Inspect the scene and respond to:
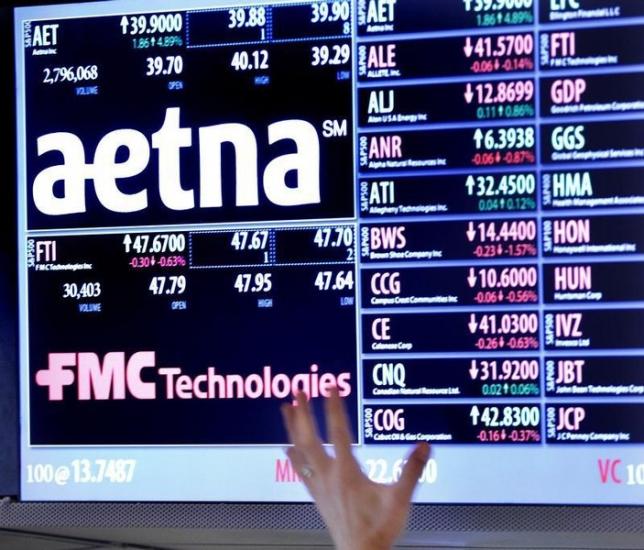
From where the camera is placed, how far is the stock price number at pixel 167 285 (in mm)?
1963

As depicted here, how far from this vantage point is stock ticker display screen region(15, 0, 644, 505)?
1.84 meters

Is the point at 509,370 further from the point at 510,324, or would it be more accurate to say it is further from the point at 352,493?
the point at 352,493

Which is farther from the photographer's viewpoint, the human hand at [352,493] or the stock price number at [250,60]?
the stock price number at [250,60]

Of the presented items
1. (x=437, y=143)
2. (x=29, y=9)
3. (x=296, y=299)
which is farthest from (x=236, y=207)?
(x=29, y=9)

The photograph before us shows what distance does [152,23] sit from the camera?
79.7 inches

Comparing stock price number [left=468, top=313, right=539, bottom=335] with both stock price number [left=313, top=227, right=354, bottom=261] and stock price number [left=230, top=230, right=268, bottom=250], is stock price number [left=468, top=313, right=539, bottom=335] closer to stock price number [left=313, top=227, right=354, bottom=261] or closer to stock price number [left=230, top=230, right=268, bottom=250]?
stock price number [left=313, top=227, right=354, bottom=261]

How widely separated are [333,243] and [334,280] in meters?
0.06

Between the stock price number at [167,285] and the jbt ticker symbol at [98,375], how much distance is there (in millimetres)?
100

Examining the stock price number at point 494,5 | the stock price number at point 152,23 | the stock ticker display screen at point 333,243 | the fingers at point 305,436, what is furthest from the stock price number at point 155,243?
the fingers at point 305,436

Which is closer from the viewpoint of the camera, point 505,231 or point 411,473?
point 411,473

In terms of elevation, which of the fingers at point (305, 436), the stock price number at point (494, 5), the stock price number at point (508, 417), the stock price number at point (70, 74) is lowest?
the stock price number at point (508, 417)

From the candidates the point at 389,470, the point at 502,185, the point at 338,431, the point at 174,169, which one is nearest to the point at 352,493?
the point at 338,431

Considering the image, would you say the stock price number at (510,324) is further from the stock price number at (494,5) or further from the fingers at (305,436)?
the fingers at (305,436)

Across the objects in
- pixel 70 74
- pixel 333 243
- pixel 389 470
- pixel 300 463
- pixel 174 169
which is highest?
pixel 70 74
